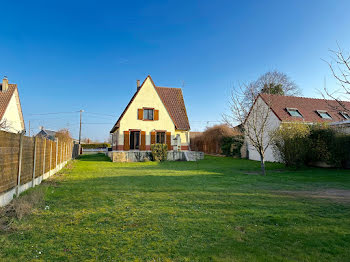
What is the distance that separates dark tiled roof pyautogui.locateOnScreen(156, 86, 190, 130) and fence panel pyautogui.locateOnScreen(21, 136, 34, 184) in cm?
1616

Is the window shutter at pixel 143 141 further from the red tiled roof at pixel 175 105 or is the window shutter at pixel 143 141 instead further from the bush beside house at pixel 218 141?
the bush beside house at pixel 218 141

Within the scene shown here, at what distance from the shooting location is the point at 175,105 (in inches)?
970

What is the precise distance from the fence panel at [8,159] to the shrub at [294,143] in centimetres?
1311

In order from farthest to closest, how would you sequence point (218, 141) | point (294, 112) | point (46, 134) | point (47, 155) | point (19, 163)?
point (46, 134)
point (218, 141)
point (294, 112)
point (47, 155)
point (19, 163)

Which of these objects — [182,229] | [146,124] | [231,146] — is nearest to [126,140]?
[146,124]

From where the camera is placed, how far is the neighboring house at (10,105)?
67.0ft

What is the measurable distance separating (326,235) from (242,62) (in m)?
16.4

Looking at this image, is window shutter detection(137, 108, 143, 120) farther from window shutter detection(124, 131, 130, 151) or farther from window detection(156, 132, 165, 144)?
window detection(156, 132, 165, 144)

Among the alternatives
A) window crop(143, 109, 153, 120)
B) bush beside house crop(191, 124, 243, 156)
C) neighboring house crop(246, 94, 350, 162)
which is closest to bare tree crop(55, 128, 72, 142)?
window crop(143, 109, 153, 120)

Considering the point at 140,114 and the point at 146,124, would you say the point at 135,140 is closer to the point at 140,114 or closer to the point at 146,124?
the point at 146,124

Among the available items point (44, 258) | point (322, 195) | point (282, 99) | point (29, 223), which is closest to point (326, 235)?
A: point (322, 195)

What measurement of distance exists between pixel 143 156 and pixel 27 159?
41.6ft

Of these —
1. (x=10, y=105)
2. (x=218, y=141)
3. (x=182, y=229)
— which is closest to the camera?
(x=182, y=229)

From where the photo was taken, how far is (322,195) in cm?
602
